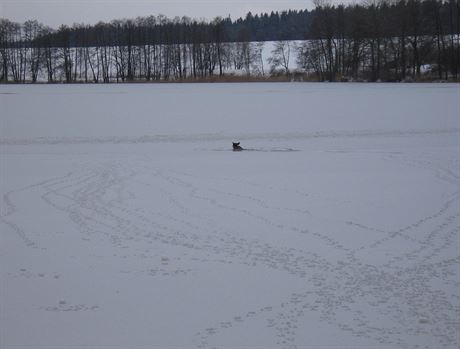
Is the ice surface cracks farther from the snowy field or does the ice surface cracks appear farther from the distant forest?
the distant forest

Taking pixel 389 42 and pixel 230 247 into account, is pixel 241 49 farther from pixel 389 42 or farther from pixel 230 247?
pixel 230 247

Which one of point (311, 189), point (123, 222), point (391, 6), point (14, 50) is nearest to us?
point (123, 222)

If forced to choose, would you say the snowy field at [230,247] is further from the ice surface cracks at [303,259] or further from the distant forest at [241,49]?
the distant forest at [241,49]

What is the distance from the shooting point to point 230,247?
18.9 feet

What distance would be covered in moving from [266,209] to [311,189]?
4.45ft

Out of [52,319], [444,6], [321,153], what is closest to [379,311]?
[52,319]

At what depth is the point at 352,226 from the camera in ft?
21.2

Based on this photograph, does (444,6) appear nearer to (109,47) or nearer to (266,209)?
(109,47)

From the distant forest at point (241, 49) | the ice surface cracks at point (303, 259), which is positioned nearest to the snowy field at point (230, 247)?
the ice surface cracks at point (303, 259)

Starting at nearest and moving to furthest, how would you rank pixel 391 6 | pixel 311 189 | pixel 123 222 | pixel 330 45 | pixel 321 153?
pixel 123 222, pixel 311 189, pixel 321 153, pixel 391 6, pixel 330 45

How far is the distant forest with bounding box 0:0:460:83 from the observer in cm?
5125

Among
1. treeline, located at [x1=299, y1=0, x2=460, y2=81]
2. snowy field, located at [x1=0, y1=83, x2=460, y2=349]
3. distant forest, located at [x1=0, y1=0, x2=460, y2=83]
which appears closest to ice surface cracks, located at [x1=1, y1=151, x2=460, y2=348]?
snowy field, located at [x1=0, y1=83, x2=460, y2=349]

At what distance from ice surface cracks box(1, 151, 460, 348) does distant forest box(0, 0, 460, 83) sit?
4139 cm

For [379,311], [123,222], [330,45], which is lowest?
[379,311]
